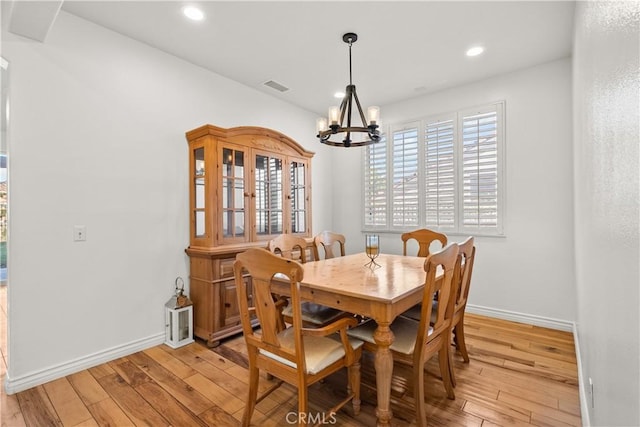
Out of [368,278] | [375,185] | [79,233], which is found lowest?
[368,278]

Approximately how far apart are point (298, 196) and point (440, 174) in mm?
1824

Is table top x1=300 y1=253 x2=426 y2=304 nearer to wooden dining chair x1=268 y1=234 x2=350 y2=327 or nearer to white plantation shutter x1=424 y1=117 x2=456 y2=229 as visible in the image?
wooden dining chair x1=268 y1=234 x2=350 y2=327

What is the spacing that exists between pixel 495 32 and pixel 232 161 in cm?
270

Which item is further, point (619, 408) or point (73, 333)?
point (73, 333)

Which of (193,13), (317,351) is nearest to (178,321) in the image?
(317,351)

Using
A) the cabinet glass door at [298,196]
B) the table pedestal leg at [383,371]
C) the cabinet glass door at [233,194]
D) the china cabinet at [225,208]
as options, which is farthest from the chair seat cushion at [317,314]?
the cabinet glass door at [298,196]

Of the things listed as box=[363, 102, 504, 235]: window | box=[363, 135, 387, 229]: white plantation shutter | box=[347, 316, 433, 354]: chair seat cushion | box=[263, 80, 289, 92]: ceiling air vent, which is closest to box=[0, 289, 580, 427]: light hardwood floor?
box=[347, 316, 433, 354]: chair seat cushion

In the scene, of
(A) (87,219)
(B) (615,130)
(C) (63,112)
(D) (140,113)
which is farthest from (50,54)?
(B) (615,130)

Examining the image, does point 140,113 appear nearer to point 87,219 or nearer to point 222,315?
point 87,219

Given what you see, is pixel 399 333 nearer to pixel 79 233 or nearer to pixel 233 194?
pixel 233 194

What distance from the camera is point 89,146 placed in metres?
2.52

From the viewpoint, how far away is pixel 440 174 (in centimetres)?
388

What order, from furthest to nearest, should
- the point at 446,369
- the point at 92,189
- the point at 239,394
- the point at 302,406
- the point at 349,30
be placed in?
1. the point at 349,30
2. the point at 92,189
3. the point at 239,394
4. the point at 446,369
5. the point at 302,406

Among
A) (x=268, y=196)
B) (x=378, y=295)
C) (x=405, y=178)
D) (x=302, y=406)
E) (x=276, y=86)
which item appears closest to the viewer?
(x=302, y=406)
